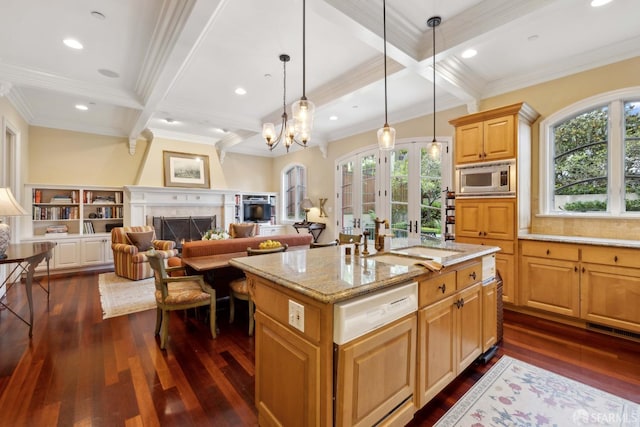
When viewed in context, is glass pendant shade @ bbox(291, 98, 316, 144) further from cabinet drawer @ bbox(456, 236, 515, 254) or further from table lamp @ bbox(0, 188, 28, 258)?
table lamp @ bbox(0, 188, 28, 258)

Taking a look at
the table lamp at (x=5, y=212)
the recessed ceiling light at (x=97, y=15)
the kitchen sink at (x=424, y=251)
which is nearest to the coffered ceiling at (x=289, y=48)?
the recessed ceiling light at (x=97, y=15)

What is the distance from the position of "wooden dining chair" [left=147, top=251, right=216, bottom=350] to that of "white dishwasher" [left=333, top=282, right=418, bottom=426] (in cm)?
194

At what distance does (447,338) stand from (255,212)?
7030 millimetres

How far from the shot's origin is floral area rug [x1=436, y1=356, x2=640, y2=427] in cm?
171

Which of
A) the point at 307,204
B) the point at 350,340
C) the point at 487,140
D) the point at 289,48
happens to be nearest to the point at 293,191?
the point at 307,204

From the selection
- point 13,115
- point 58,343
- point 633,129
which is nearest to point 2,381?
point 58,343

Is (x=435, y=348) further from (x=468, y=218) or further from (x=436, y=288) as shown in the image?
(x=468, y=218)

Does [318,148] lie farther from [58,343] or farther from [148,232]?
[58,343]

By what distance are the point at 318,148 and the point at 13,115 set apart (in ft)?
18.5

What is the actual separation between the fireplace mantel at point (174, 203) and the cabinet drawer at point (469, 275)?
655 cm

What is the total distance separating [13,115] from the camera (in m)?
4.55

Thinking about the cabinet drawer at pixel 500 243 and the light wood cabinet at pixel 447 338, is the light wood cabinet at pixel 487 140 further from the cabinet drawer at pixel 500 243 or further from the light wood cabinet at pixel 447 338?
the light wood cabinet at pixel 447 338

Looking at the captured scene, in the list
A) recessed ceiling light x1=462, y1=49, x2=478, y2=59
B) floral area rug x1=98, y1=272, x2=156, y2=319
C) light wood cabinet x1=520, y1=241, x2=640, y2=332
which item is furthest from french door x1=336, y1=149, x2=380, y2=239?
floral area rug x1=98, y1=272, x2=156, y2=319

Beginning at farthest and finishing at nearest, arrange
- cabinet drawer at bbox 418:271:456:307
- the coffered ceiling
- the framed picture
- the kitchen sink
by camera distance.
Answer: the framed picture < the coffered ceiling < the kitchen sink < cabinet drawer at bbox 418:271:456:307
